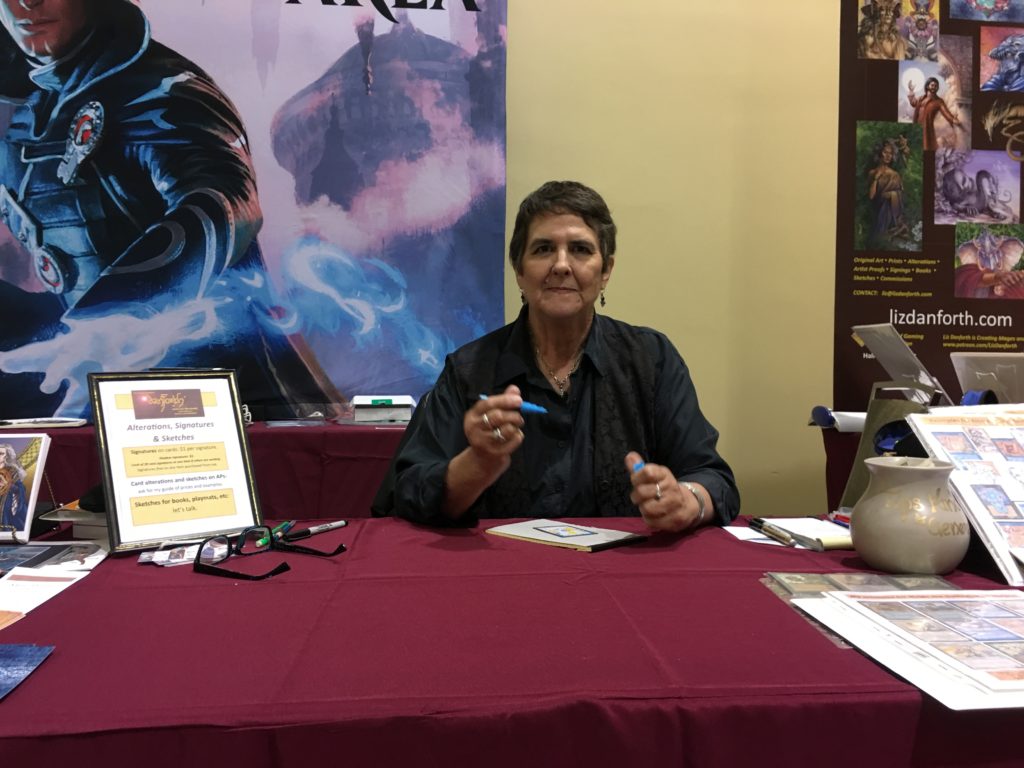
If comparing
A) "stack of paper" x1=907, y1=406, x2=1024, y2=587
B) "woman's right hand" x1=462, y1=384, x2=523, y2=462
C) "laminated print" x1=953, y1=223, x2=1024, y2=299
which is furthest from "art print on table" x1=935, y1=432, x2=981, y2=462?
"laminated print" x1=953, y1=223, x2=1024, y2=299

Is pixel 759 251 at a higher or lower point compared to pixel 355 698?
higher

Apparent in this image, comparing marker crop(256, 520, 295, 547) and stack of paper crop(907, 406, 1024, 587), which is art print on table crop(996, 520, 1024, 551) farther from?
marker crop(256, 520, 295, 547)

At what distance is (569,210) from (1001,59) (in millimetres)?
2679

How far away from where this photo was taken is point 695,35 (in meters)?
3.09

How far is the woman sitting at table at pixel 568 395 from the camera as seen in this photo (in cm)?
145

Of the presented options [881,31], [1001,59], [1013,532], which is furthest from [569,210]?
[1001,59]

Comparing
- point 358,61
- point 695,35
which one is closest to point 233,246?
point 358,61

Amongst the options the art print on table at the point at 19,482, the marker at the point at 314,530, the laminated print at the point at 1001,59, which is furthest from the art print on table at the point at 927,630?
the laminated print at the point at 1001,59

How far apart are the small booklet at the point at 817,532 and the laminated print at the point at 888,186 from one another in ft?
6.80

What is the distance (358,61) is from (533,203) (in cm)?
169

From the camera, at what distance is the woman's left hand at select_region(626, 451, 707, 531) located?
44.9 inches

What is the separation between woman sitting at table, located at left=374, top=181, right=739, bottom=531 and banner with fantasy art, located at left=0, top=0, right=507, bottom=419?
1.35m

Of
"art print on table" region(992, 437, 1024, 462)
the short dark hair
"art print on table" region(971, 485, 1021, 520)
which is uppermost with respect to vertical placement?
the short dark hair

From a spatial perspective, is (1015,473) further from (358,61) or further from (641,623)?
(358,61)
